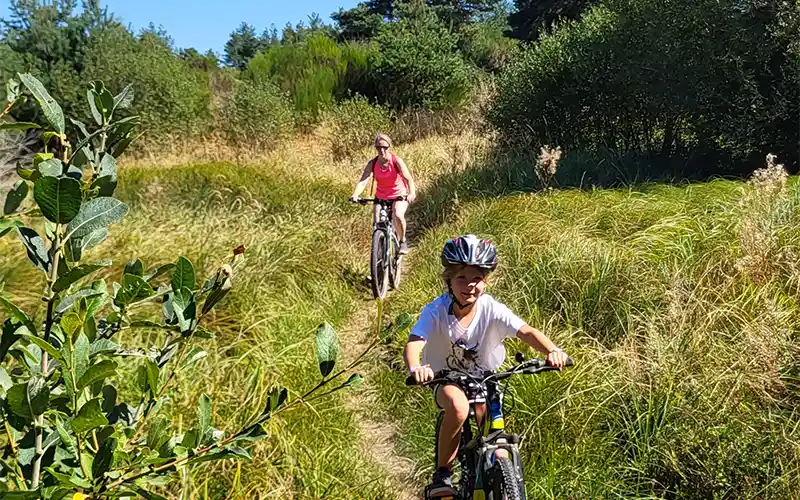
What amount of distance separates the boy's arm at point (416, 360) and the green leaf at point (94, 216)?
5.51 feet

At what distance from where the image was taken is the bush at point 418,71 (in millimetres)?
17750

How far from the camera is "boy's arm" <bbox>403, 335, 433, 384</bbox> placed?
255 centimetres

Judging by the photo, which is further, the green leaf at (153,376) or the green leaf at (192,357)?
the green leaf at (192,357)

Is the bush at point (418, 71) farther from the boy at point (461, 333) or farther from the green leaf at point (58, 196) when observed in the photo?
the green leaf at point (58, 196)

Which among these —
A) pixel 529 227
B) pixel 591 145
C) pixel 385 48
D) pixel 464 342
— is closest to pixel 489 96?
pixel 591 145

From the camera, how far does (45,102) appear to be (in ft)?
3.32

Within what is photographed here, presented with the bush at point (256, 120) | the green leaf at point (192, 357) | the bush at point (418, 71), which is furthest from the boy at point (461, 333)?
the bush at point (418, 71)

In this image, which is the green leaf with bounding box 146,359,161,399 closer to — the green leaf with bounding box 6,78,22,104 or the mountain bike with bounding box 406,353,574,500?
the green leaf with bounding box 6,78,22,104

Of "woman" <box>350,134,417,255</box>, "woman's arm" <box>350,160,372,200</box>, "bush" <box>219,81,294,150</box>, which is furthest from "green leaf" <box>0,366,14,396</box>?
"bush" <box>219,81,294,150</box>

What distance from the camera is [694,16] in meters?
7.98

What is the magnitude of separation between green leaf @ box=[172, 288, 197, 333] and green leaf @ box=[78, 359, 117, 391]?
21 centimetres

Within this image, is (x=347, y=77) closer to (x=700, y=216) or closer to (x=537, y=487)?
(x=700, y=216)

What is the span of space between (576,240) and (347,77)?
14677mm

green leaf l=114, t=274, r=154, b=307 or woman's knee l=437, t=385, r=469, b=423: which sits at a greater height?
green leaf l=114, t=274, r=154, b=307
